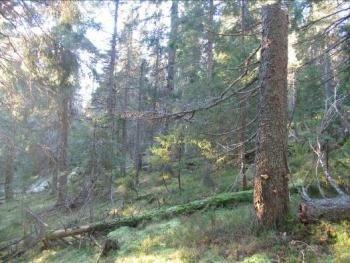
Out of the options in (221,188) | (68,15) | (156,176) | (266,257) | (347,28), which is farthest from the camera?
(156,176)

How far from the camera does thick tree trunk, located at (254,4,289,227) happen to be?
7461 millimetres

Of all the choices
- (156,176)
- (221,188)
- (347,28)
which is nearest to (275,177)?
(347,28)

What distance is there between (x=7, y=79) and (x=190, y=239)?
633 cm

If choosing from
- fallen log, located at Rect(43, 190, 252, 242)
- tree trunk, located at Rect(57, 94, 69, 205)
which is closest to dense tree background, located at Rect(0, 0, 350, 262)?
tree trunk, located at Rect(57, 94, 69, 205)

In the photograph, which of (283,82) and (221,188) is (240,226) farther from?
(221,188)

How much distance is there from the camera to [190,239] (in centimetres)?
834

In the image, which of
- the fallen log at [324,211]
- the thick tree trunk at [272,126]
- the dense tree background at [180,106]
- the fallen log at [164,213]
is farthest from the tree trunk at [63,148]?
the fallen log at [324,211]

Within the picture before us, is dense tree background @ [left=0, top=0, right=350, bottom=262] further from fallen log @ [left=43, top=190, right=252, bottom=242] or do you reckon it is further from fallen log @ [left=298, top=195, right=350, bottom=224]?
fallen log @ [left=43, top=190, right=252, bottom=242]

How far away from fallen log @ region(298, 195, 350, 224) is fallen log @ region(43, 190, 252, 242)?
3001mm

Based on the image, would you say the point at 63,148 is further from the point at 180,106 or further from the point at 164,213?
the point at 180,106

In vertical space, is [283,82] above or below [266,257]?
above

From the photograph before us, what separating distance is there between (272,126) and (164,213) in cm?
470

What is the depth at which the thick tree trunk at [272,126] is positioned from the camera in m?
7.46

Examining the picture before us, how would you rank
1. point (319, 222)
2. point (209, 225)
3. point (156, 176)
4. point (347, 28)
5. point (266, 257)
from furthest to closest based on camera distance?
point (156, 176) < point (347, 28) < point (209, 225) < point (319, 222) < point (266, 257)
